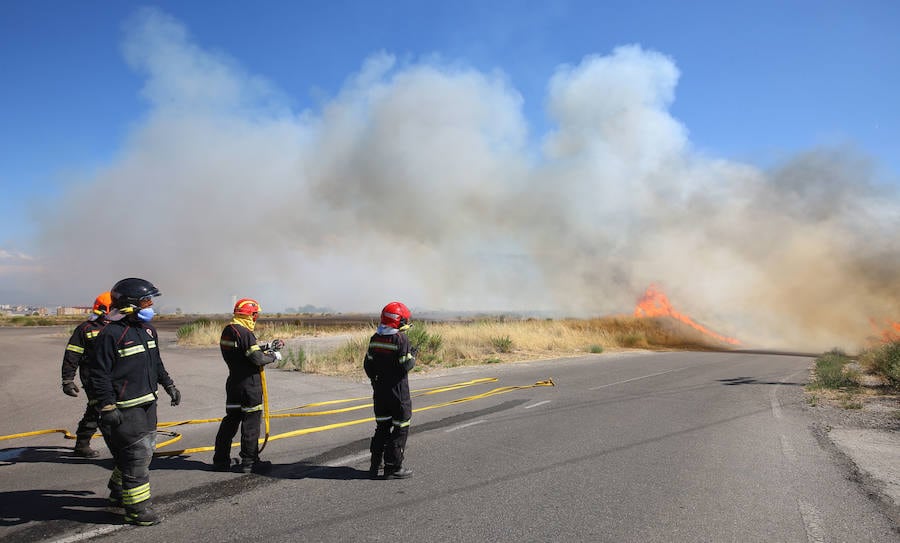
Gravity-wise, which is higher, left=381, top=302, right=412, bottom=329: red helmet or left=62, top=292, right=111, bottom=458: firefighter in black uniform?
left=381, top=302, right=412, bottom=329: red helmet

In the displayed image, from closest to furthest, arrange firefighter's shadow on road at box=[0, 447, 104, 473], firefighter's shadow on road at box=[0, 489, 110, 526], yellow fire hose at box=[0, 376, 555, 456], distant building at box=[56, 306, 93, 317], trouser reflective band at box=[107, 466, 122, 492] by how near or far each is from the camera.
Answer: firefighter's shadow on road at box=[0, 489, 110, 526] < trouser reflective band at box=[107, 466, 122, 492] < firefighter's shadow on road at box=[0, 447, 104, 473] < yellow fire hose at box=[0, 376, 555, 456] < distant building at box=[56, 306, 93, 317]

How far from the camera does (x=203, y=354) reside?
17219 millimetres

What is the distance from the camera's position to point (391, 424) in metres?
4.80

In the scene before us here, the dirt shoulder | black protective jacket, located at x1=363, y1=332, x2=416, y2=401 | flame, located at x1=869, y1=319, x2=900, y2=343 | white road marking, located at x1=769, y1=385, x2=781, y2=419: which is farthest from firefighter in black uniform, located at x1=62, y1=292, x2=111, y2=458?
flame, located at x1=869, y1=319, x2=900, y2=343

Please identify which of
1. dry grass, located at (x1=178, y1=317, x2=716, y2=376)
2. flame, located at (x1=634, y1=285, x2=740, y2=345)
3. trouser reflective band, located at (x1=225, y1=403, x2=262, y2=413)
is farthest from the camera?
flame, located at (x1=634, y1=285, x2=740, y2=345)

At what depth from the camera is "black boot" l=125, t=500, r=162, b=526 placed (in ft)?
11.7

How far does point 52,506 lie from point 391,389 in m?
2.84

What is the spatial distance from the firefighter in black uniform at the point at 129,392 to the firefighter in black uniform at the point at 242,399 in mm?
912

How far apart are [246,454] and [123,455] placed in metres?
1.32

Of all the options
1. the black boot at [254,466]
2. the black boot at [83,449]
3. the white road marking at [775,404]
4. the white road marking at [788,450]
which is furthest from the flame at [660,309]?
the black boot at [83,449]

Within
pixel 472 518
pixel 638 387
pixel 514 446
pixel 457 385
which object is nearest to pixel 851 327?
pixel 638 387

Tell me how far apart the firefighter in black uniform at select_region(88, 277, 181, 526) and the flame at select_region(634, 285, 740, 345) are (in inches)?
1263

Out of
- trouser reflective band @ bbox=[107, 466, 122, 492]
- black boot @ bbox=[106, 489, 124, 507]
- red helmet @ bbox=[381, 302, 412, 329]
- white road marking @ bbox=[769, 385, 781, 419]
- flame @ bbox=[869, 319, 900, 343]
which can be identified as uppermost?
red helmet @ bbox=[381, 302, 412, 329]

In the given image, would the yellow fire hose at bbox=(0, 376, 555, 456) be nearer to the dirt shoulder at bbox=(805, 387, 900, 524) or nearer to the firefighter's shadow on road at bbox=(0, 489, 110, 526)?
the firefighter's shadow on road at bbox=(0, 489, 110, 526)
